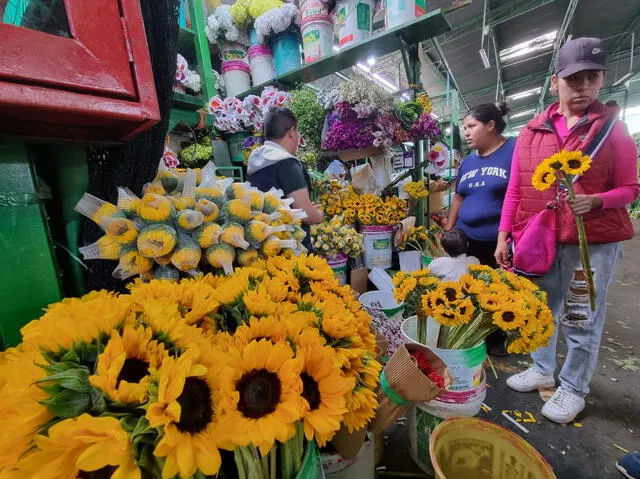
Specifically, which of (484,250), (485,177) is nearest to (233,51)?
(485,177)

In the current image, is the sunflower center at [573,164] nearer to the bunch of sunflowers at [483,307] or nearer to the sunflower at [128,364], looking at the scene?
the bunch of sunflowers at [483,307]

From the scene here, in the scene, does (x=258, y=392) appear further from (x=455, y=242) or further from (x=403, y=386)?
(x=455, y=242)

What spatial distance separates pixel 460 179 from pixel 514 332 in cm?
188

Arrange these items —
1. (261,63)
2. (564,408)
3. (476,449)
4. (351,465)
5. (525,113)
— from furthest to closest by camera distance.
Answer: (525,113) → (261,63) → (564,408) → (476,449) → (351,465)

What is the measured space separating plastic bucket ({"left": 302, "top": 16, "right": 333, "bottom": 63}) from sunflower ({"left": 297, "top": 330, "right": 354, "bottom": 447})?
2.91 m

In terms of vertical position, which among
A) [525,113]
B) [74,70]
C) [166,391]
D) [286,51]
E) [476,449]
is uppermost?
[525,113]

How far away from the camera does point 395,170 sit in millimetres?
3688

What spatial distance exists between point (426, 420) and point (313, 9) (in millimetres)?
3285

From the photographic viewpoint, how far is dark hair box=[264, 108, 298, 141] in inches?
82.9

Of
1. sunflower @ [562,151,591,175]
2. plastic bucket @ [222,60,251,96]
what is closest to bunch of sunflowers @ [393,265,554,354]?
sunflower @ [562,151,591,175]

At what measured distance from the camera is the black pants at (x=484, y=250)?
255cm

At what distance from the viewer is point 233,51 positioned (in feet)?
10.4

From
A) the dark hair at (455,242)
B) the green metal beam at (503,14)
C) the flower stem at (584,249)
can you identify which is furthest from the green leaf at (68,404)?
the green metal beam at (503,14)

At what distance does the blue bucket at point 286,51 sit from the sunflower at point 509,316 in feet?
9.59
